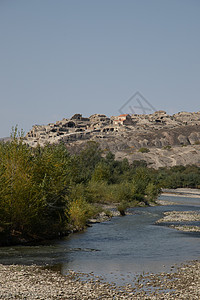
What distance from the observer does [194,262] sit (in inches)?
997

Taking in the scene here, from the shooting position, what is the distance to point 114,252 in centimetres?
2927

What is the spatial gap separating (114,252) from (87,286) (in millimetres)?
10679

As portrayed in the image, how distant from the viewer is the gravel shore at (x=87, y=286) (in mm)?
17188

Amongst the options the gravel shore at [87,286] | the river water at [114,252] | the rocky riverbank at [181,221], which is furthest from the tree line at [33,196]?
the rocky riverbank at [181,221]

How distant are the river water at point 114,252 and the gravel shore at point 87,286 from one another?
146 centimetres

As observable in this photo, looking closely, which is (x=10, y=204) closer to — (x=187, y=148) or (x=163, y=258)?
(x=163, y=258)

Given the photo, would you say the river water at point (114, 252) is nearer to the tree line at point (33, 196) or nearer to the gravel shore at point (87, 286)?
the gravel shore at point (87, 286)

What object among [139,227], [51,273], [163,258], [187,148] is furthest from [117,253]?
[187,148]

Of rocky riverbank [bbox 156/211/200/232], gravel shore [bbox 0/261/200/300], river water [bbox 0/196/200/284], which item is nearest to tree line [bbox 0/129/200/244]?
Answer: river water [bbox 0/196/200/284]

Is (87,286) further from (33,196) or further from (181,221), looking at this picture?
(181,221)

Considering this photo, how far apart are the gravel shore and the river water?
1.46 meters

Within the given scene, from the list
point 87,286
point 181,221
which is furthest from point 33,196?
point 181,221

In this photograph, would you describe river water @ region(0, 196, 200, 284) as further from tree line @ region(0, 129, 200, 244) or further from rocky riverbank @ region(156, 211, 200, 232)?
rocky riverbank @ region(156, 211, 200, 232)

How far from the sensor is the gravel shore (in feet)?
56.4
